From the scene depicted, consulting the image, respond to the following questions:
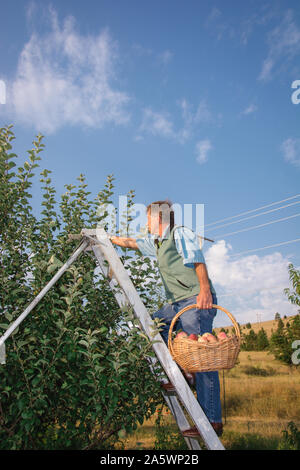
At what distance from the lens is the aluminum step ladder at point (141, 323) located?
2.93m

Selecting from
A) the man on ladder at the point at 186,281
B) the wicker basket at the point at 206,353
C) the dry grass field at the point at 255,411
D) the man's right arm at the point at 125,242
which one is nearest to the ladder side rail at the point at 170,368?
the wicker basket at the point at 206,353

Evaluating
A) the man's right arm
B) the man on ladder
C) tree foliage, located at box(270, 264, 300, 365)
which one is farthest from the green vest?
tree foliage, located at box(270, 264, 300, 365)

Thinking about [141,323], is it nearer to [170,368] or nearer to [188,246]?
[170,368]

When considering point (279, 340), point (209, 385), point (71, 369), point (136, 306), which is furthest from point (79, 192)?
point (279, 340)

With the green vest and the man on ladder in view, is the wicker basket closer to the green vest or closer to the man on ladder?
the man on ladder

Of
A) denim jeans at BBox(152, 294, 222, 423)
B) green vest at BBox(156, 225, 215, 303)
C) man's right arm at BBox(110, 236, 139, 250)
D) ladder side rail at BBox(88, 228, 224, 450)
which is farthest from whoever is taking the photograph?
man's right arm at BBox(110, 236, 139, 250)

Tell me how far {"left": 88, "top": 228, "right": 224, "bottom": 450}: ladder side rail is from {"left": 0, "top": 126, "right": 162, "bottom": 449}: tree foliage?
110mm

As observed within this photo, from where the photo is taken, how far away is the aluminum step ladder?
2.93 metres

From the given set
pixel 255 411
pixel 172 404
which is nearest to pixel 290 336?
pixel 255 411

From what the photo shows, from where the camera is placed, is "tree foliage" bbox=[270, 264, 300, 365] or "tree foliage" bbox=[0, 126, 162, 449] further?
"tree foliage" bbox=[270, 264, 300, 365]

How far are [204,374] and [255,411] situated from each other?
7448 mm

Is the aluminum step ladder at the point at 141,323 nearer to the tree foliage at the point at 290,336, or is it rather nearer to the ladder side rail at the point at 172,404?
the ladder side rail at the point at 172,404

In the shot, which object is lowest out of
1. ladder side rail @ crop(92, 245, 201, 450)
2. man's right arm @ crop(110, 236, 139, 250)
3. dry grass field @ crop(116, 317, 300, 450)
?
dry grass field @ crop(116, 317, 300, 450)
